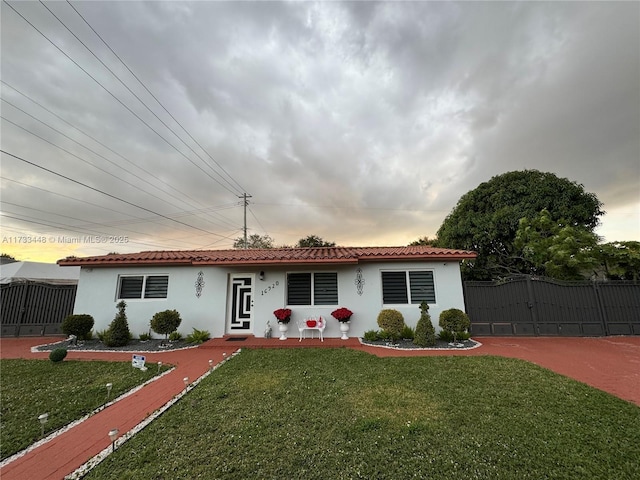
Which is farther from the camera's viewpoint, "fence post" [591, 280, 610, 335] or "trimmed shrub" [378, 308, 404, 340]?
"fence post" [591, 280, 610, 335]

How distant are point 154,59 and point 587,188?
67.1ft

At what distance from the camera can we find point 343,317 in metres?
8.22

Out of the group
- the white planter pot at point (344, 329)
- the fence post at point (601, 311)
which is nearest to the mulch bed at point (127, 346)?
the white planter pot at point (344, 329)

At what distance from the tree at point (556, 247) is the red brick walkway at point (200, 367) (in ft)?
9.76

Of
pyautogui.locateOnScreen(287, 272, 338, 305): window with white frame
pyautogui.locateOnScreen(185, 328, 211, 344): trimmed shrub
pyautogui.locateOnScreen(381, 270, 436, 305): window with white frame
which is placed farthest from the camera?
pyautogui.locateOnScreen(287, 272, 338, 305): window with white frame

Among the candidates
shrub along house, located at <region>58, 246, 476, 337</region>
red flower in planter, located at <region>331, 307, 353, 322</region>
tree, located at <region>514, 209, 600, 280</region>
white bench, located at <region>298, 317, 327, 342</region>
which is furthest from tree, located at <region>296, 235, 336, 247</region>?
red flower in planter, located at <region>331, 307, 353, 322</region>

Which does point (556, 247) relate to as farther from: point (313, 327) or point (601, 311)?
point (313, 327)

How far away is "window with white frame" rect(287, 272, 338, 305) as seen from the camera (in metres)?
9.00

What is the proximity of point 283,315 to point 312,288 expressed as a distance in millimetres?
1419

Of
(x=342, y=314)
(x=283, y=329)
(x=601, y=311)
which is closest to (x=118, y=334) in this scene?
(x=283, y=329)

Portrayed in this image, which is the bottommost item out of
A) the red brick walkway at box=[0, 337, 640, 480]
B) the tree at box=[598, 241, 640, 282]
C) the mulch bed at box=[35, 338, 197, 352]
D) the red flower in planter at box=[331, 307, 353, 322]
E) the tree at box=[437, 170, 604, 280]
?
the red brick walkway at box=[0, 337, 640, 480]

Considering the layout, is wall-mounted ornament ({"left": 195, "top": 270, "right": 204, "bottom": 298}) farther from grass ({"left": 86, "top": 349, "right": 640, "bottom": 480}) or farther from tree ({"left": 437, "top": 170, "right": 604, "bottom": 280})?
tree ({"left": 437, "top": 170, "right": 604, "bottom": 280})

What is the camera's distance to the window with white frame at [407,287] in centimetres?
888

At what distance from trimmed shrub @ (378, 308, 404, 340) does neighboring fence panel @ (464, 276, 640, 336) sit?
3.18 meters
